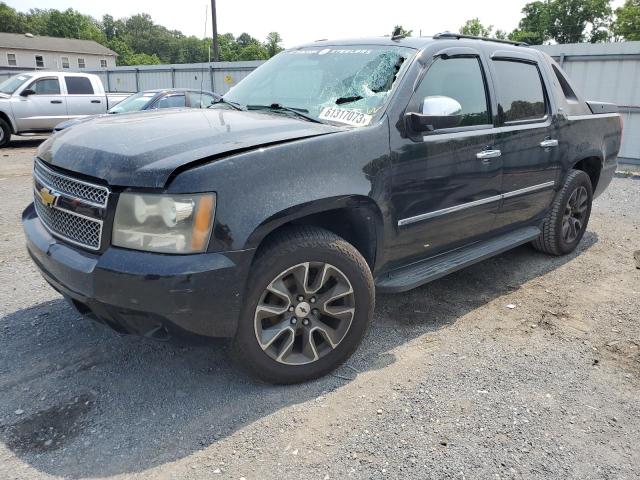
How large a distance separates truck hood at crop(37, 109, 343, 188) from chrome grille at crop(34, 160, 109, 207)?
6 centimetres

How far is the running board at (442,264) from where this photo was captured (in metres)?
3.30

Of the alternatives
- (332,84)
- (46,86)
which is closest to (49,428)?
(332,84)

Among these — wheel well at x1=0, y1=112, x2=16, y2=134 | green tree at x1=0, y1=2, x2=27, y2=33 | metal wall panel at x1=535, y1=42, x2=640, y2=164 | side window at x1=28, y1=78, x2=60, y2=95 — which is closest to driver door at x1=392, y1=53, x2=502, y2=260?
metal wall panel at x1=535, y1=42, x2=640, y2=164

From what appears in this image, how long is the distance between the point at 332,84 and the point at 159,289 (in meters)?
1.84

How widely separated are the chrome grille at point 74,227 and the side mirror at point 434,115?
1866mm

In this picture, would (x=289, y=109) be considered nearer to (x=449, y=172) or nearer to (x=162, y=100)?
(x=449, y=172)

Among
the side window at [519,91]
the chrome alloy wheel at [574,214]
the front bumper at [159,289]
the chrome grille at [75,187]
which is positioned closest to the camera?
the front bumper at [159,289]

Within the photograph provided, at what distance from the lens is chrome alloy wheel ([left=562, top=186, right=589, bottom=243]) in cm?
508

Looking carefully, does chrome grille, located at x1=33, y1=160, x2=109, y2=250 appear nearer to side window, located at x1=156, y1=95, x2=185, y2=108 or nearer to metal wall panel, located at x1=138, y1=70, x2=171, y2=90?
side window, located at x1=156, y1=95, x2=185, y2=108

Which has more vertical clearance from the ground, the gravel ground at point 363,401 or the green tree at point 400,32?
the green tree at point 400,32

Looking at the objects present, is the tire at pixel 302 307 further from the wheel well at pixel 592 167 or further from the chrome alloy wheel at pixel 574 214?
the wheel well at pixel 592 167

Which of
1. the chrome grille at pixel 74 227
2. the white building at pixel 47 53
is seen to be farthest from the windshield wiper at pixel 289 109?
the white building at pixel 47 53

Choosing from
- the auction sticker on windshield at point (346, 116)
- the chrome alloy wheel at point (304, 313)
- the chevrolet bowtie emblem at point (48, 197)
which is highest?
the auction sticker on windshield at point (346, 116)

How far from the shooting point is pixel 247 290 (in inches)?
101
